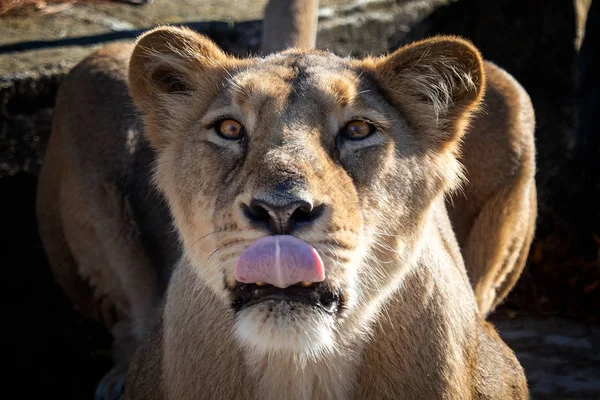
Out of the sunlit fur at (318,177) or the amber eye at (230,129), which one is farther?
the amber eye at (230,129)

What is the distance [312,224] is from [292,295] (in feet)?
0.70

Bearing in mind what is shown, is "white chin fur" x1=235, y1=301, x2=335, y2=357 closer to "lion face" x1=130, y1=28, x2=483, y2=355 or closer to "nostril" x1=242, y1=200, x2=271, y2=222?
"lion face" x1=130, y1=28, x2=483, y2=355

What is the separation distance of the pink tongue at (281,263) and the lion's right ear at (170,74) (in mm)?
949

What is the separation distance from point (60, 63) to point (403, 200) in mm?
2429

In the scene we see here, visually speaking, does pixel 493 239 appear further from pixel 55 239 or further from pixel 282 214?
pixel 282 214

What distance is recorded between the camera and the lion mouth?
2531mm

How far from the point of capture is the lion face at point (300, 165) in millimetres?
2525

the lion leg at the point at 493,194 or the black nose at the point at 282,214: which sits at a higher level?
the black nose at the point at 282,214

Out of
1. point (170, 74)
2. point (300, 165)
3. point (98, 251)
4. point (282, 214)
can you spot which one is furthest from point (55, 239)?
point (282, 214)

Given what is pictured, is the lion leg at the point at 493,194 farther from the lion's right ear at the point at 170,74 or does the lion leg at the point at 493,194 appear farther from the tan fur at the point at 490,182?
the lion's right ear at the point at 170,74

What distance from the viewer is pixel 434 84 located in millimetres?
3186

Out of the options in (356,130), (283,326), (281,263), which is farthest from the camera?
(356,130)

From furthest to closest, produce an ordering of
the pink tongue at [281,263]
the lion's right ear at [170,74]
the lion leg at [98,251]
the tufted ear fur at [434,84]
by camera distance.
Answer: the lion leg at [98,251] < the lion's right ear at [170,74] < the tufted ear fur at [434,84] < the pink tongue at [281,263]

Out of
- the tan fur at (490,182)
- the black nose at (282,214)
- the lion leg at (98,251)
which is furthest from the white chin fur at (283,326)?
the tan fur at (490,182)
